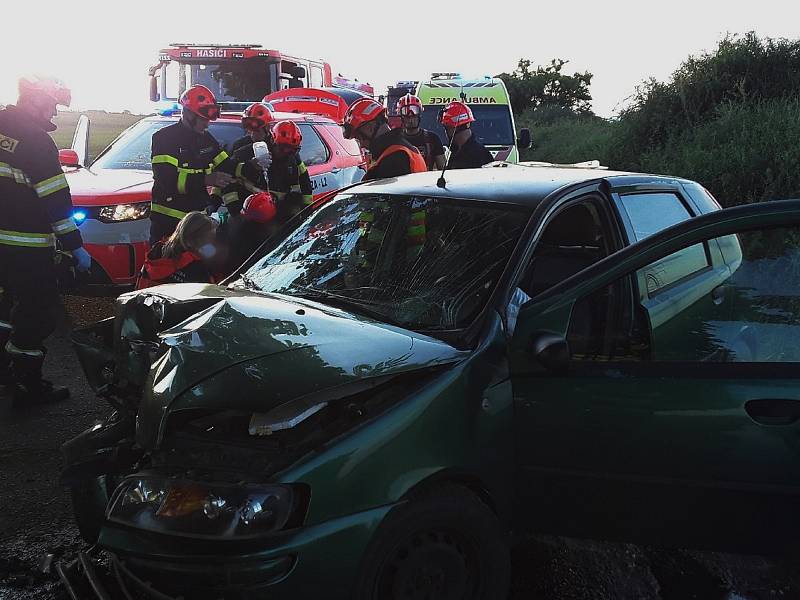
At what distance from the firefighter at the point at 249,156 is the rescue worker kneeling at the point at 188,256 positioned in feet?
5.75

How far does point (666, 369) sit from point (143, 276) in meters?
3.29

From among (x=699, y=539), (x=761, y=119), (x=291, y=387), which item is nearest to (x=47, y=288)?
(x=291, y=387)

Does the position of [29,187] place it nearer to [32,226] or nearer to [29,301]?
[32,226]

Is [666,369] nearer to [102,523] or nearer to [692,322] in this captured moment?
[692,322]

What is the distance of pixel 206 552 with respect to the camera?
211 cm

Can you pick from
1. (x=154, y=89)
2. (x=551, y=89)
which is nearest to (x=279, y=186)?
(x=154, y=89)

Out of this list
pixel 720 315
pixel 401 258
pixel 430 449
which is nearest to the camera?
pixel 430 449

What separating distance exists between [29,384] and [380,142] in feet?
9.94

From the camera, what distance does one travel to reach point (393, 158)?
6016mm

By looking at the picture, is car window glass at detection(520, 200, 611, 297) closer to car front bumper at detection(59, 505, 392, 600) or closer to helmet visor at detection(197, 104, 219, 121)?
car front bumper at detection(59, 505, 392, 600)

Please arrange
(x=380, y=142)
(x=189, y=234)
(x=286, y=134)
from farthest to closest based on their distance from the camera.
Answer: (x=286, y=134), (x=380, y=142), (x=189, y=234)

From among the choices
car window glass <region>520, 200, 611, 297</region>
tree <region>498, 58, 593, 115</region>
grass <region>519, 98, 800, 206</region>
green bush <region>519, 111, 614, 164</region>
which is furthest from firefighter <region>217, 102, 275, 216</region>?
tree <region>498, 58, 593, 115</region>

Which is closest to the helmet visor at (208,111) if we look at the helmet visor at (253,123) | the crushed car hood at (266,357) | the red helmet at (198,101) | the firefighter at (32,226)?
the red helmet at (198,101)

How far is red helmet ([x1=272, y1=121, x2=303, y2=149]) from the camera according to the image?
6559mm
